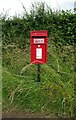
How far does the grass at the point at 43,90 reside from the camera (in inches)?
195

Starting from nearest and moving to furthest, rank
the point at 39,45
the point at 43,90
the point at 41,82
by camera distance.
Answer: the point at 43,90, the point at 41,82, the point at 39,45

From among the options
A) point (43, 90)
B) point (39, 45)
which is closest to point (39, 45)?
point (39, 45)

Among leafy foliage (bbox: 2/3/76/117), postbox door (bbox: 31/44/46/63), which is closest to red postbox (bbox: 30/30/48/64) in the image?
postbox door (bbox: 31/44/46/63)

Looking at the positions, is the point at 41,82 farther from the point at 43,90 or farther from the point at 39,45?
the point at 39,45

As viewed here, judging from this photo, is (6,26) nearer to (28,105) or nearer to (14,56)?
(14,56)

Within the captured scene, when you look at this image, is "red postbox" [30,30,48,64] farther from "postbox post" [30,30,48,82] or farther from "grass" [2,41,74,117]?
"grass" [2,41,74,117]

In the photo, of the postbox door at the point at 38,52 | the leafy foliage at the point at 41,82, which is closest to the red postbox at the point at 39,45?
the postbox door at the point at 38,52

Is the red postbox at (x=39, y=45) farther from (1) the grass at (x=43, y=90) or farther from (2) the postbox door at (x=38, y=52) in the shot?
(1) the grass at (x=43, y=90)

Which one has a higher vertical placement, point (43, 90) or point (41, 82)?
point (41, 82)

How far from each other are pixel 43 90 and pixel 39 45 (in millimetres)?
1216

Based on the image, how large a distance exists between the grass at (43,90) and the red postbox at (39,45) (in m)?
0.20

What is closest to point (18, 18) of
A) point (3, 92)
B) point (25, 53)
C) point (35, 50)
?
point (25, 53)

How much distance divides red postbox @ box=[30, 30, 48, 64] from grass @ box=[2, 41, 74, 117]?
0.20 meters

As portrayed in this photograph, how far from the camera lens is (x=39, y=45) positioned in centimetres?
627
